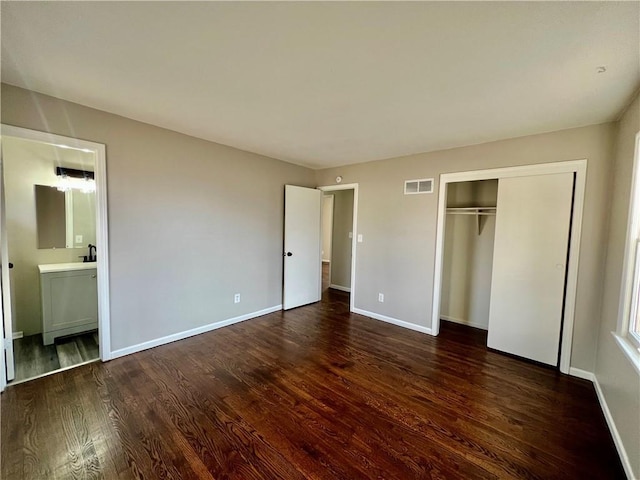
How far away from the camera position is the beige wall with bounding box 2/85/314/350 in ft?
8.34

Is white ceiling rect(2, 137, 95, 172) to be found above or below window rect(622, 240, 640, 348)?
above

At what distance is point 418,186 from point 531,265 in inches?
62.0

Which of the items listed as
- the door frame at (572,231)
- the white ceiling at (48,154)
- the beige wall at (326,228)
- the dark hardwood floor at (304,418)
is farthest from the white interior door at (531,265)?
the beige wall at (326,228)

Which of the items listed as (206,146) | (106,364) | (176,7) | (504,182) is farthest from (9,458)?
(504,182)

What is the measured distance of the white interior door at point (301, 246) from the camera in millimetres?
4277

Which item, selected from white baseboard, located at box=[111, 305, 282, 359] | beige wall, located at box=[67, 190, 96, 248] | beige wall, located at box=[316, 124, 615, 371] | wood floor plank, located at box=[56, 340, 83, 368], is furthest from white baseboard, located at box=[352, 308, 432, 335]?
beige wall, located at box=[67, 190, 96, 248]

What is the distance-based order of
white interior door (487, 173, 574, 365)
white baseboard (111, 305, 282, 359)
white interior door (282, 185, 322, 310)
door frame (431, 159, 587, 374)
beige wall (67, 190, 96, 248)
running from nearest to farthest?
1. door frame (431, 159, 587, 374)
2. white interior door (487, 173, 574, 365)
3. white baseboard (111, 305, 282, 359)
4. beige wall (67, 190, 96, 248)
5. white interior door (282, 185, 322, 310)

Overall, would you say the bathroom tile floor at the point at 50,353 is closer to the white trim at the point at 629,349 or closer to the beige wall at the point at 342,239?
the beige wall at the point at 342,239

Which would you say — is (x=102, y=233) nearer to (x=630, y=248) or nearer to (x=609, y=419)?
(x=630, y=248)

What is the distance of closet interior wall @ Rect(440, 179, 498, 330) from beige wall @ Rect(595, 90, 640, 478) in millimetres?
1333

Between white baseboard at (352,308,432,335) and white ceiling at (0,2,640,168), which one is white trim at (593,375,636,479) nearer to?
white baseboard at (352,308,432,335)

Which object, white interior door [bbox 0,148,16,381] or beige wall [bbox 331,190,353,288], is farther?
beige wall [bbox 331,190,353,288]

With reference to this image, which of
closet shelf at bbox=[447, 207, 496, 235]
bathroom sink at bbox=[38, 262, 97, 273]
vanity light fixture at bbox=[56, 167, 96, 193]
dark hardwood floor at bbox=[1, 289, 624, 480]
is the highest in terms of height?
vanity light fixture at bbox=[56, 167, 96, 193]

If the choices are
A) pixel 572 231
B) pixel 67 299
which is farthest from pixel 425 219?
pixel 67 299
